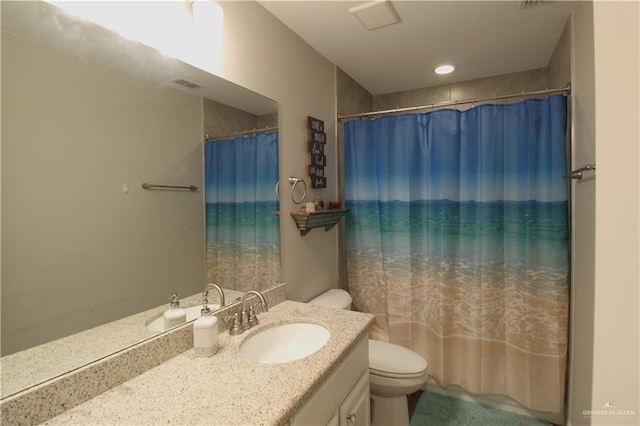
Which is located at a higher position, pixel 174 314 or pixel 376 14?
pixel 376 14

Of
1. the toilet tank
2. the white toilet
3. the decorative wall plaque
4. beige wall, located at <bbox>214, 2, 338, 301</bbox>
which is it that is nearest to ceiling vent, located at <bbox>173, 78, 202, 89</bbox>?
beige wall, located at <bbox>214, 2, 338, 301</bbox>

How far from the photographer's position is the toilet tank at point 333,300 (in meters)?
1.93

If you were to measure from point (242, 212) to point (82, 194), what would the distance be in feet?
2.35

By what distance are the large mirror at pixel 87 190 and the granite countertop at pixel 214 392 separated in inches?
5.3

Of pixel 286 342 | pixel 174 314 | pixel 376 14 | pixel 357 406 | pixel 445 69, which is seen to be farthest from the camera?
pixel 445 69

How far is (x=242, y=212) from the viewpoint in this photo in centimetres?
154

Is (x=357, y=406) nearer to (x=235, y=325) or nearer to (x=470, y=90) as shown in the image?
(x=235, y=325)

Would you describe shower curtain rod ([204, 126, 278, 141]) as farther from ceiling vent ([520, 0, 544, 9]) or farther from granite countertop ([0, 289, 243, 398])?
ceiling vent ([520, 0, 544, 9])

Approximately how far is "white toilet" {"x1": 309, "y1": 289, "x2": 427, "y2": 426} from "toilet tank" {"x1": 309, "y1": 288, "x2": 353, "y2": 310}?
0.31 m

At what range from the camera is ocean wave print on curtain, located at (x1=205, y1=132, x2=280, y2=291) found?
138cm

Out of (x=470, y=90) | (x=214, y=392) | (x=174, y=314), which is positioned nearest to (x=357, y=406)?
(x=214, y=392)
